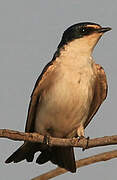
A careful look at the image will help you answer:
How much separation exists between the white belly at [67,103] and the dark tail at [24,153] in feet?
0.81

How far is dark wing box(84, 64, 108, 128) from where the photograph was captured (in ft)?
24.1

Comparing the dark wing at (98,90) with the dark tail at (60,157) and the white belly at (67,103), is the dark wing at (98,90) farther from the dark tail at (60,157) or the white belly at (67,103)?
the dark tail at (60,157)

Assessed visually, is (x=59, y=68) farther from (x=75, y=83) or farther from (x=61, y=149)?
(x=61, y=149)

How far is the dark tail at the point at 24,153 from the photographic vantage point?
698 centimetres

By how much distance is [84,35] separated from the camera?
709 centimetres

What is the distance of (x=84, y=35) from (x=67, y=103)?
878 mm

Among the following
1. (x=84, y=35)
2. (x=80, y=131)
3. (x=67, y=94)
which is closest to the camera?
(x=67, y=94)

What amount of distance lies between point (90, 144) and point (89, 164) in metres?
0.36

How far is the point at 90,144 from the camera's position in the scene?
6098 mm

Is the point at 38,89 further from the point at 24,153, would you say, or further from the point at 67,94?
the point at 24,153

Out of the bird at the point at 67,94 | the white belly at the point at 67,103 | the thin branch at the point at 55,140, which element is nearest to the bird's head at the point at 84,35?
the bird at the point at 67,94

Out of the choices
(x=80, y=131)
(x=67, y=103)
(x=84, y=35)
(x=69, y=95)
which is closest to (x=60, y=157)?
(x=80, y=131)

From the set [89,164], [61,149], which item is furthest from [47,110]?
[89,164]

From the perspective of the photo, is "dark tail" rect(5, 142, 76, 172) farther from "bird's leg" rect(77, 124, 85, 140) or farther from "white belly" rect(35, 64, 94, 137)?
"bird's leg" rect(77, 124, 85, 140)
